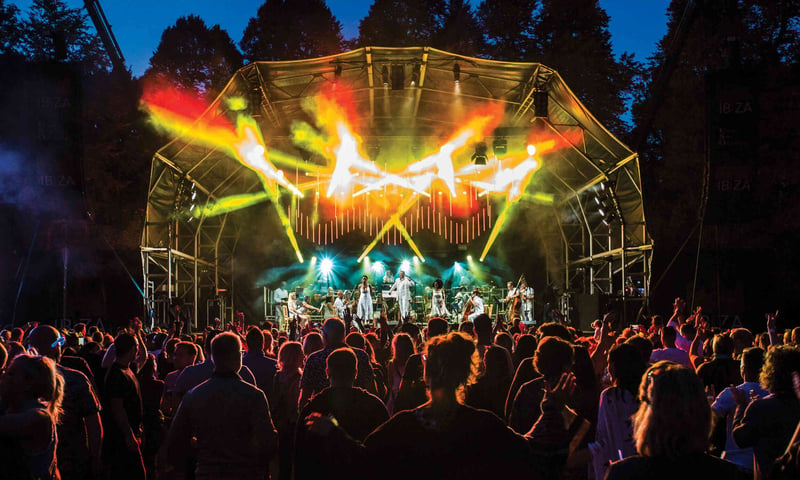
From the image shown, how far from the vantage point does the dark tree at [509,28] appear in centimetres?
3641

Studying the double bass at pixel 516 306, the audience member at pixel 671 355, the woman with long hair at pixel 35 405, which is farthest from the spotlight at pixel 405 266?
the woman with long hair at pixel 35 405

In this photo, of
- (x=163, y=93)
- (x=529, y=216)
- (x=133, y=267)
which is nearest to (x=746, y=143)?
(x=529, y=216)

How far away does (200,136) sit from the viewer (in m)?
17.5

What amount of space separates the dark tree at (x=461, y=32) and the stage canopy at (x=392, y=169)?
45.1 feet

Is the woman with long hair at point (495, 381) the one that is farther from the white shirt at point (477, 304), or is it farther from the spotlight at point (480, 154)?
the white shirt at point (477, 304)

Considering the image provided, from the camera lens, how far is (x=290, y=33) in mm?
40812

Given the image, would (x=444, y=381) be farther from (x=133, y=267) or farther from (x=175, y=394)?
(x=133, y=267)

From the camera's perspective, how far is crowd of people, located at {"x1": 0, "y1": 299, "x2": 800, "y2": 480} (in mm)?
2693

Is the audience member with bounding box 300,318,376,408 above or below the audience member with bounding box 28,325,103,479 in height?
above

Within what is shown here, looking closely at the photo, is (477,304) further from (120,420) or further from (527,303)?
(120,420)

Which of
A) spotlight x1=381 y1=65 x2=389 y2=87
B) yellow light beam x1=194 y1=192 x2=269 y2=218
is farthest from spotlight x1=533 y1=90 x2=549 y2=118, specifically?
yellow light beam x1=194 y1=192 x2=269 y2=218

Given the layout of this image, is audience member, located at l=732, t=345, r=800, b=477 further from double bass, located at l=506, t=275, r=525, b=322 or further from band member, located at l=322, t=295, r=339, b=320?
band member, located at l=322, t=295, r=339, b=320

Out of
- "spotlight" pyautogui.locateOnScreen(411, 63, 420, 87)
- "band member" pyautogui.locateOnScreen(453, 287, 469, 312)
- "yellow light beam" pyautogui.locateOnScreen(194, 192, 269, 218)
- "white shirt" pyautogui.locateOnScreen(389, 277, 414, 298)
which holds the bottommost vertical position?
"band member" pyautogui.locateOnScreen(453, 287, 469, 312)

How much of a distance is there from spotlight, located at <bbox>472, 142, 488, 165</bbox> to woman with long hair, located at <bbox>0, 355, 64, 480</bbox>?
676 inches
